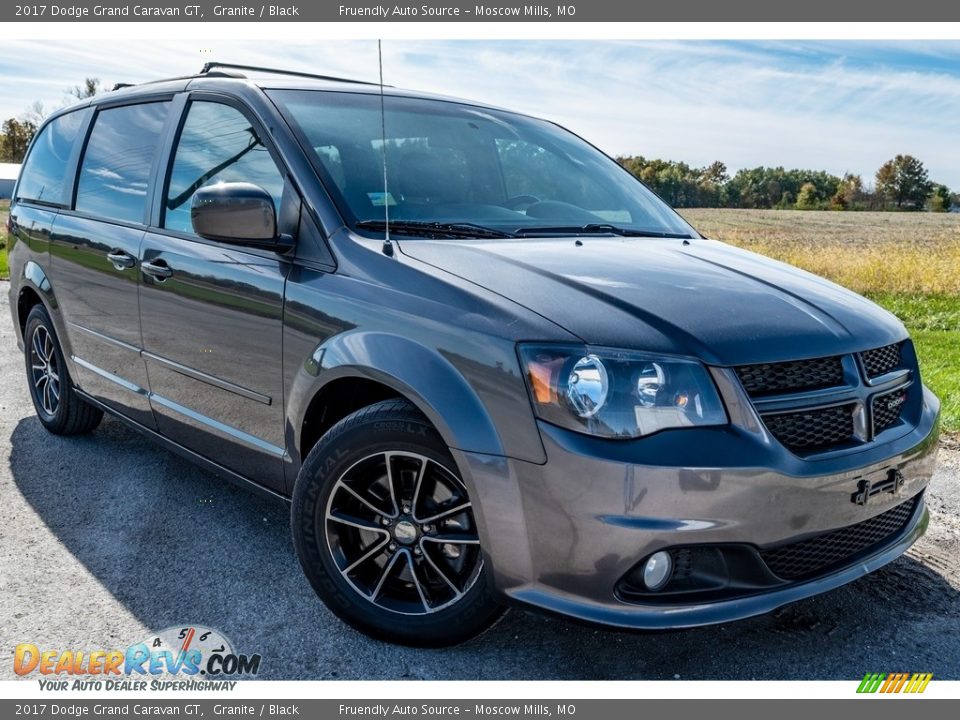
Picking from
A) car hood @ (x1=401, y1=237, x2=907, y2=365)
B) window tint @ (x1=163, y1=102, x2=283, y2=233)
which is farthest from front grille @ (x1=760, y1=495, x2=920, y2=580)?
window tint @ (x1=163, y1=102, x2=283, y2=233)

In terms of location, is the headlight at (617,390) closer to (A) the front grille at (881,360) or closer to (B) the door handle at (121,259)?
(A) the front grille at (881,360)

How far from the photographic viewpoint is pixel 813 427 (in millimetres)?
2520

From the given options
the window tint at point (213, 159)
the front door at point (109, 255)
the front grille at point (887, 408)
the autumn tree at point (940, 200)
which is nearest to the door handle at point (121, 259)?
the front door at point (109, 255)

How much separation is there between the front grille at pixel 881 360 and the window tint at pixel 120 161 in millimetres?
3054

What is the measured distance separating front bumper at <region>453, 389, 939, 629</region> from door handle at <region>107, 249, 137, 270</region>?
2.17 metres

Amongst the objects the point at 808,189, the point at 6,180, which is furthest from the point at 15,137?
the point at 808,189

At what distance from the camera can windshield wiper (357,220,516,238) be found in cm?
306

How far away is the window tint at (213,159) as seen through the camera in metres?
3.36

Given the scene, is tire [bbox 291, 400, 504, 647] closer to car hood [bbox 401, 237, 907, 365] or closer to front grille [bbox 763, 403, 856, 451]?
car hood [bbox 401, 237, 907, 365]

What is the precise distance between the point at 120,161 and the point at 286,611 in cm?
248

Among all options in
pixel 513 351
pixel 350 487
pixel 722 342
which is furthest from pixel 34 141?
pixel 722 342

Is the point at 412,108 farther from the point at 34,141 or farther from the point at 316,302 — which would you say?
the point at 34,141

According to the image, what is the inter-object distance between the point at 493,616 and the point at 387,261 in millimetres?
1140

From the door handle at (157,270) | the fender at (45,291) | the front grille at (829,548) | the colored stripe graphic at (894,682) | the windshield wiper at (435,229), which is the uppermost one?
the windshield wiper at (435,229)
